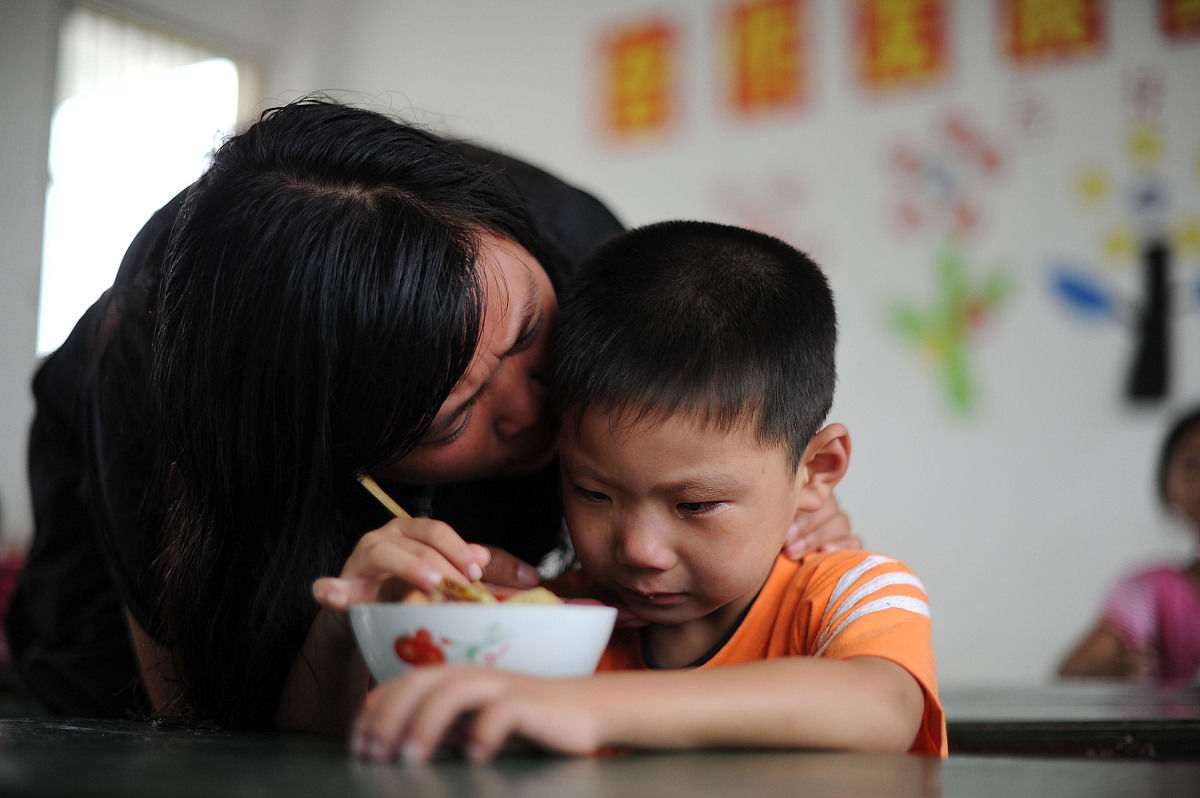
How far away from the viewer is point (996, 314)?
10.1ft

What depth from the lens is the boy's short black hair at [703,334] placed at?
883 mm

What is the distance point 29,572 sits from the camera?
1.38 m

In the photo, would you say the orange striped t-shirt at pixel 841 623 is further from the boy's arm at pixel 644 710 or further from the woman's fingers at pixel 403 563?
the woman's fingers at pixel 403 563

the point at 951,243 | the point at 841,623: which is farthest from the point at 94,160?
the point at 841,623

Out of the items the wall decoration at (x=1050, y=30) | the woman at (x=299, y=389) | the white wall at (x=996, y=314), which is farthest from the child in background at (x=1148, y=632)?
the woman at (x=299, y=389)

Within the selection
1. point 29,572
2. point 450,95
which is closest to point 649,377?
point 29,572

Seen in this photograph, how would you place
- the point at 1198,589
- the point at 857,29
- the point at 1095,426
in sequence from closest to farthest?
1. the point at 1198,589
2. the point at 1095,426
3. the point at 857,29

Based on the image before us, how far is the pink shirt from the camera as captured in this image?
2426 millimetres

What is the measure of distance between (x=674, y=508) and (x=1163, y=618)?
208cm

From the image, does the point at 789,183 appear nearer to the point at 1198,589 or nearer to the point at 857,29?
the point at 857,29

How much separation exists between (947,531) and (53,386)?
256cm

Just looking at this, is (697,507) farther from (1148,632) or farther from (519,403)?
(1148,632)

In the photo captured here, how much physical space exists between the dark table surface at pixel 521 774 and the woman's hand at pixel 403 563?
10cm

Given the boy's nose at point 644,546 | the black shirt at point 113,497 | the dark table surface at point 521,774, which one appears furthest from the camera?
the black shirt at point 113,497
